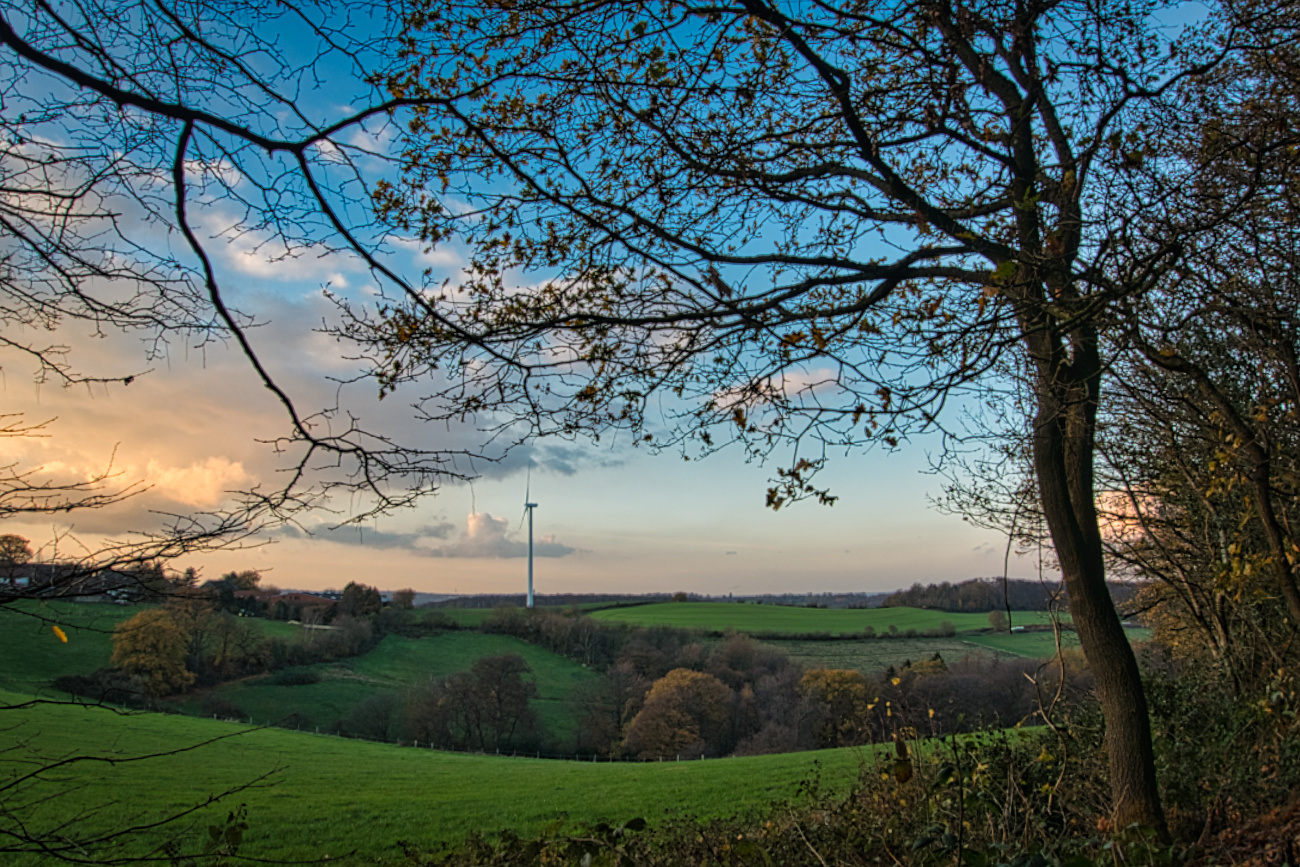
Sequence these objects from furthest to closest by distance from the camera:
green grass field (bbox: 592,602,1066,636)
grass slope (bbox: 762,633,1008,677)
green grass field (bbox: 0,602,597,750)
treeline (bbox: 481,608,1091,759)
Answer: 1. green grass field (bbox: 592,602,1066,636)
2. grass slope (bbox: 762,633,1008,677)
3. green grass field (bbox: 0,602,597,750)
4. treeline (bbox: 481,608,1091,759)

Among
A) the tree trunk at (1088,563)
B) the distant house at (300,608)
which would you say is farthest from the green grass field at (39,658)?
the tree trunk at (1088,563)

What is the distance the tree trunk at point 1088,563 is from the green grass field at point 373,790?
5.99m

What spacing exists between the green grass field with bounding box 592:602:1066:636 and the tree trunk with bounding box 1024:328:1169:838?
56.4 meters

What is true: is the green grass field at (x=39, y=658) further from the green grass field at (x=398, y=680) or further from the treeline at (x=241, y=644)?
the green grass field at (x=398, y=680)

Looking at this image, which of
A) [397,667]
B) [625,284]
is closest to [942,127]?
[625,284]

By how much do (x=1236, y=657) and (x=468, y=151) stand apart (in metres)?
7.88

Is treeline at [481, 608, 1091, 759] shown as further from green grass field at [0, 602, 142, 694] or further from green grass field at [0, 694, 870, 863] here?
green grass field at [0, 602, 142, 694]

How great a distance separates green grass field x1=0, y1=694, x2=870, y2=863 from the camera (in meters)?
15.4

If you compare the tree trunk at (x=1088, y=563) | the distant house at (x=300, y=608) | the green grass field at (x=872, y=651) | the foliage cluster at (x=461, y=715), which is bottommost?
the foliage cluster at (x=461, y=715)

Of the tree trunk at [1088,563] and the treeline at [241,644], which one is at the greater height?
the tree trunk at [1088,563]

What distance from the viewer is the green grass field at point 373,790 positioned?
15.4 meters

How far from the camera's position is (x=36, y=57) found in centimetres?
194

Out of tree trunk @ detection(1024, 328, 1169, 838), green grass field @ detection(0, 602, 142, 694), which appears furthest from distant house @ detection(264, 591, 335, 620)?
tree trunk @ detection(1024, 328, 1169, 838)

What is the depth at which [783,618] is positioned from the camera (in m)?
75.6
